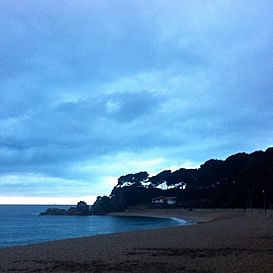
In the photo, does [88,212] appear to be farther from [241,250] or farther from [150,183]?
[241,250]

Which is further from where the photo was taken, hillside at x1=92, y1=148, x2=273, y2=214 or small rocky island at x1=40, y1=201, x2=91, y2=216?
small rocky island at x1=40, y1=201, x2=91, y2=216

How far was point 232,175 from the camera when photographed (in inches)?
3772

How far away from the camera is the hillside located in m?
81.4

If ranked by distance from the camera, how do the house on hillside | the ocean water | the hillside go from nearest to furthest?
the ocean water, the hillside, the house on hillside

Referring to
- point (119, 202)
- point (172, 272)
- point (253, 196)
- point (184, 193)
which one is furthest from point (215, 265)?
point (119, 202)

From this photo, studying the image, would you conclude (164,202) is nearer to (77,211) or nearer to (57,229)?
(77,211)

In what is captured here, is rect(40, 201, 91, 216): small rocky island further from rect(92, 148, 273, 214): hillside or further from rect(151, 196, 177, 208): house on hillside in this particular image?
rect(151, 196, 177, 208): house on hillside

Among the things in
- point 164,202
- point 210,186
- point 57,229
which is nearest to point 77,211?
point 164,202

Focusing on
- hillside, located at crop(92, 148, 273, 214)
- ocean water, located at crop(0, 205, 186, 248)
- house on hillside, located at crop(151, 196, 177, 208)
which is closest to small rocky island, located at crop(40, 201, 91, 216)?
hillside, located at crop(92, 148, 273, 214)

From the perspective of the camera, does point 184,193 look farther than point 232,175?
A: Yes

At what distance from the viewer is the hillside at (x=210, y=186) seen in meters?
81.4

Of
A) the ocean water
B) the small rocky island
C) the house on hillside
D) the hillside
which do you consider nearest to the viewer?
the ocean water

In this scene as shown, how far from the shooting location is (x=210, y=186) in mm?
102750

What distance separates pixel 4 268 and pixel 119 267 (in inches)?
140
